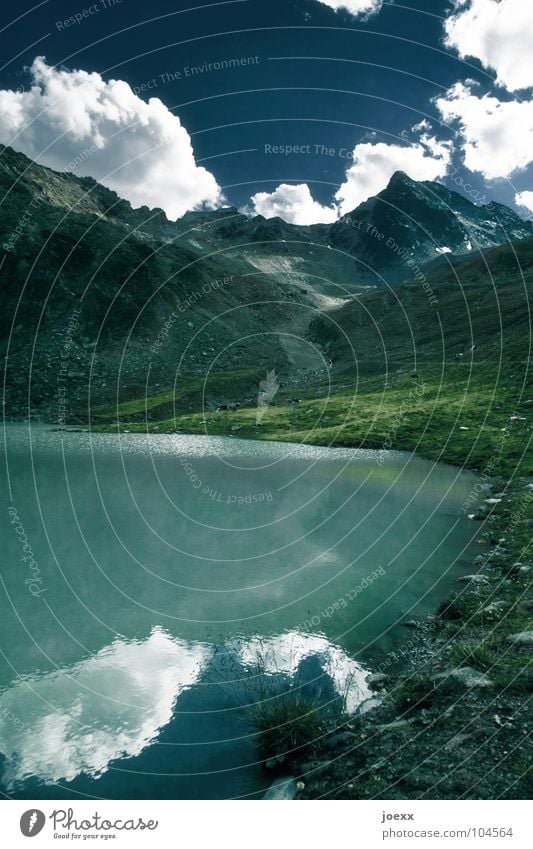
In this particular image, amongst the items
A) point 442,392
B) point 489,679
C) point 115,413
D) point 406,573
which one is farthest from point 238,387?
point 489,679

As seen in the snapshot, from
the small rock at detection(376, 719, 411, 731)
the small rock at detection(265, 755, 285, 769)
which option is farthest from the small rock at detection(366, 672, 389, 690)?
the small rock at detection(265, 755, 285, 769)

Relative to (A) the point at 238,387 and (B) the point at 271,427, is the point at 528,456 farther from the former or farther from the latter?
(A) the point at 238,387

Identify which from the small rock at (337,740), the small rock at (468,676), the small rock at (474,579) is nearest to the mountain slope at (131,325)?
the small rock at (474,579)

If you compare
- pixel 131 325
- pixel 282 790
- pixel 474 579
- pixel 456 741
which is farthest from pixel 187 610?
pixel 131 325

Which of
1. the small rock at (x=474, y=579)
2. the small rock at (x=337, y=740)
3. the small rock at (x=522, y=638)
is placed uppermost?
the small rock at (x=522, y=638)

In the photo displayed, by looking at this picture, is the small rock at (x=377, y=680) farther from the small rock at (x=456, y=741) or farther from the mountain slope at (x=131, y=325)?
the mountain slope at (x=131, y=325)

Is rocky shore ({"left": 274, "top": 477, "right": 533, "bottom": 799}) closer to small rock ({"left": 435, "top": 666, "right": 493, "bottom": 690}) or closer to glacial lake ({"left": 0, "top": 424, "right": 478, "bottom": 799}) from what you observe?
small rock ({"left": 435, "top": 666, "right": 493, "bottom": 690})

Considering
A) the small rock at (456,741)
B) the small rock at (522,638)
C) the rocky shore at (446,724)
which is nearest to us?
the rocky shore at (446,724)

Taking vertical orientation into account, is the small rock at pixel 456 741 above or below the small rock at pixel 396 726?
above
